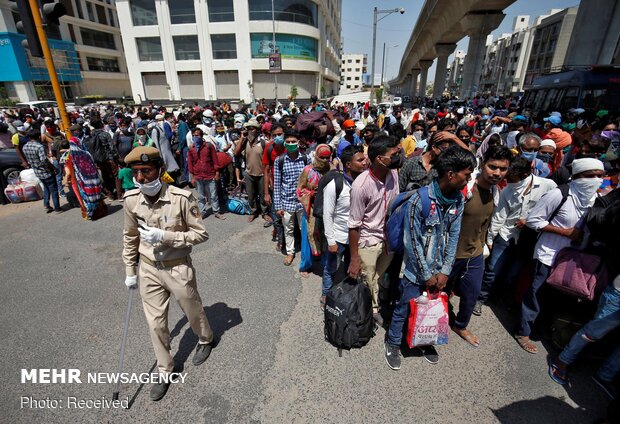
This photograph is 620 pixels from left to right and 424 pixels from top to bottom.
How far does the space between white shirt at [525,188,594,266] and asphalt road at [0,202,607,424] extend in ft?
3.48

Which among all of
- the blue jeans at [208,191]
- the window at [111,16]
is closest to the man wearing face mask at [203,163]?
the blue jeans at [208,191]

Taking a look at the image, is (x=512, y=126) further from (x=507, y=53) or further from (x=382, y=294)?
(x=507, y=53)

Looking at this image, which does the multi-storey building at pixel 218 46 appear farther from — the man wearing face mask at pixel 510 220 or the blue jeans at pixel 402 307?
the blue jeans at pixel 402 307

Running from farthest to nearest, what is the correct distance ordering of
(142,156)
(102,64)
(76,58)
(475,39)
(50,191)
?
(102,64)
(76,58)
(475,39)
(50,191)
(142,156)

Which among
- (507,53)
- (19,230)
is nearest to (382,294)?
(19,230)

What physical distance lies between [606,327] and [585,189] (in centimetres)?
Answer: 119

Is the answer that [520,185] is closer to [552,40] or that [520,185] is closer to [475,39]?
[475,39]

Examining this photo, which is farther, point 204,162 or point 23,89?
point 23,89

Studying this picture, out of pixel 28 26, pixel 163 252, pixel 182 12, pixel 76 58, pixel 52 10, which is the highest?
pixel 182 12

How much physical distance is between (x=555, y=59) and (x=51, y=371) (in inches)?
2935

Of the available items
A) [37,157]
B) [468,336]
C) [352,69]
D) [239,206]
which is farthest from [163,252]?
[352,69]

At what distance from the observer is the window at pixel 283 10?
116 ft

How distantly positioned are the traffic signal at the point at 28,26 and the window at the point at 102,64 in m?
55.0

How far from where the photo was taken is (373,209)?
9.99 feet
